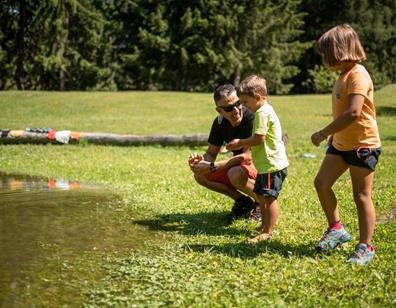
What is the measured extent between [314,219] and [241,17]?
4079 centimetres

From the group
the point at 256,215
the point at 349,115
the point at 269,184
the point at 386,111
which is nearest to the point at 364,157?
the point at 349,115

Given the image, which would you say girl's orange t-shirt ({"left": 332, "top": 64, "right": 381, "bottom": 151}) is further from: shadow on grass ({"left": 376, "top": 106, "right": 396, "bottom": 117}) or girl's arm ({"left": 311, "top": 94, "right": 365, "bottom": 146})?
shadow on grass ({"left": 376, "top": 106, "right": 396, "bottom": 117})

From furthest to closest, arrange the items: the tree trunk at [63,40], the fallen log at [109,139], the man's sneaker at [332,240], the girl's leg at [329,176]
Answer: the tree trunk at [63,40]
the fallen log at [109,139]
the man's sneaker at [332,240]
the girl's leg at [329,176]

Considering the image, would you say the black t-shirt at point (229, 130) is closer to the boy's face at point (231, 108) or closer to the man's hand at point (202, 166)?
the boy's face at point (231, 108)

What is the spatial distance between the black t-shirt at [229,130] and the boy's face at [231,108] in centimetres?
9

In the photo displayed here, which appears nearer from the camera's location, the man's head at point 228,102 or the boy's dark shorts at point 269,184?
the boy's dark shorts at point 269,184

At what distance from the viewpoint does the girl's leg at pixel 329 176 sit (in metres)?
4.58

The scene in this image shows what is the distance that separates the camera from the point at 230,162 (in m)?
6.11

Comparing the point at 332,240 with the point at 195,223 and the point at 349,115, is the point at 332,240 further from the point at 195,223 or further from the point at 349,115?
the point at 195,223

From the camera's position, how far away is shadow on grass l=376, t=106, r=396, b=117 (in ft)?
83.5

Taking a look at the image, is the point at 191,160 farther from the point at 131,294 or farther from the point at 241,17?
the point at 241,17

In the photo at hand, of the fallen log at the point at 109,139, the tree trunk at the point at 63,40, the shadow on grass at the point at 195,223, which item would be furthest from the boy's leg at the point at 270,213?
the tree trunk at the point at 63,40

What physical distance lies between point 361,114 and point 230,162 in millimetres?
2027

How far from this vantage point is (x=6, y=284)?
13.2ft
